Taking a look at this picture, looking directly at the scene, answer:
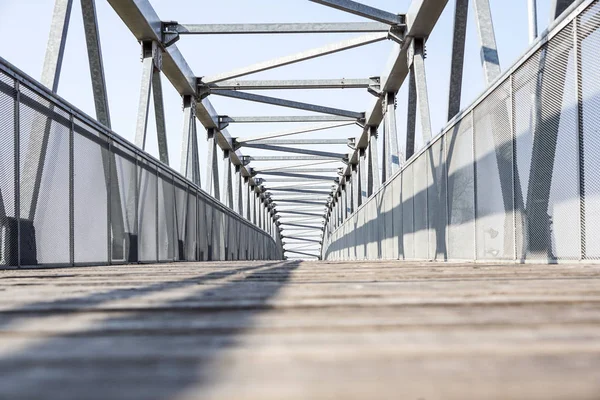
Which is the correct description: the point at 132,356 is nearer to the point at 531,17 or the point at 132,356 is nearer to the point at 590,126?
the point at 590,126

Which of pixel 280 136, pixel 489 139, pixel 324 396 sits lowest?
pixel 324 396

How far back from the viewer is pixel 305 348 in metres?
1.19

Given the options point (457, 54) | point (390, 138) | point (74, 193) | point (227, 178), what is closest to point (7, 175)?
point (74, 193)

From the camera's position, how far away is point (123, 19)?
13.5 m

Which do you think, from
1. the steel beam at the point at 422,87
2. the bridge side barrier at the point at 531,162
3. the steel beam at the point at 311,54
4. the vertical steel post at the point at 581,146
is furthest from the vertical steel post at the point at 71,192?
the steel beam at the point at 311,54

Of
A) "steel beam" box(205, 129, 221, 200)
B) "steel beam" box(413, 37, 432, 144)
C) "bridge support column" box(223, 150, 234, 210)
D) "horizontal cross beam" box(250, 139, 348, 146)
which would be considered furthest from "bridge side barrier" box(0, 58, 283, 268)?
"bridge support column" box(223, 150, 234, 210)

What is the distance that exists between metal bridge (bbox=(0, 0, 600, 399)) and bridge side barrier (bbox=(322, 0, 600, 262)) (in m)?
0.02

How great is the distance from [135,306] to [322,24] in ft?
44.9

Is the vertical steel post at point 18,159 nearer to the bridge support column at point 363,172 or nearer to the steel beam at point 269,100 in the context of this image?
the steel beam at point 269,100

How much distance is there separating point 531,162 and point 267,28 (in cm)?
1031

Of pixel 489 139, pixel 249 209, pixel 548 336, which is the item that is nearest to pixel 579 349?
pixel 548 336

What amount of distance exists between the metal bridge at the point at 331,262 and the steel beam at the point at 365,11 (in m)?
0.05

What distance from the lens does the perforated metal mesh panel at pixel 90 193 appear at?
22.6 feet

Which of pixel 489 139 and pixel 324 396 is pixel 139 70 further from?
pixel 324 396
